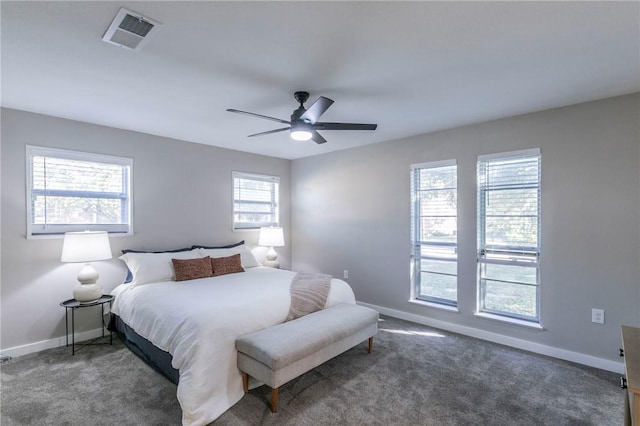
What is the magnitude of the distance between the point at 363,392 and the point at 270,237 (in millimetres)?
2853

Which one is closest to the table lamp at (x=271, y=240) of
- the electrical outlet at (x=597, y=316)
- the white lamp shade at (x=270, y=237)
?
the white lamp shade at (x=270, y=237)

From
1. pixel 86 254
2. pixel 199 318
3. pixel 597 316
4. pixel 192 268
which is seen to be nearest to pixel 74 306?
pixel 86 254

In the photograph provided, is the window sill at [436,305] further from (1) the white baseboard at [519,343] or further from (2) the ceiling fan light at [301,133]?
(2) the ceiling fan light at [301,133]

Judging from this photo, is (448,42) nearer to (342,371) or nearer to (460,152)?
(460,152)

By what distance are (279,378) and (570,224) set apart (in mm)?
3015

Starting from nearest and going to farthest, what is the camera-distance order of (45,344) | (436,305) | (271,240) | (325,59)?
(325,59) → (45,344) → (436,305) → (271,240)

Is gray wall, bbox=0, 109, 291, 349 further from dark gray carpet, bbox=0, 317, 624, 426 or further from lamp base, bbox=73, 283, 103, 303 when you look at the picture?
dark gray carpet, bbox=0, 317, 624, 426

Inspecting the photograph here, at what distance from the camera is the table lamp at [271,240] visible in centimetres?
486

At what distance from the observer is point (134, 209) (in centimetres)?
383

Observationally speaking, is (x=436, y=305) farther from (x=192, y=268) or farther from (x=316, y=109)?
(x=192, y=268)

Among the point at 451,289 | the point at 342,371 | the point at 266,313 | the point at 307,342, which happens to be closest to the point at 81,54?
the point at 266,313

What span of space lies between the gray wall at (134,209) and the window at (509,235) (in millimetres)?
3371

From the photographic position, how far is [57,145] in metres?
3.31

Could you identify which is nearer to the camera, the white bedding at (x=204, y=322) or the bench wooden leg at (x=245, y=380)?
the white bedding at (x=204, y=322)
